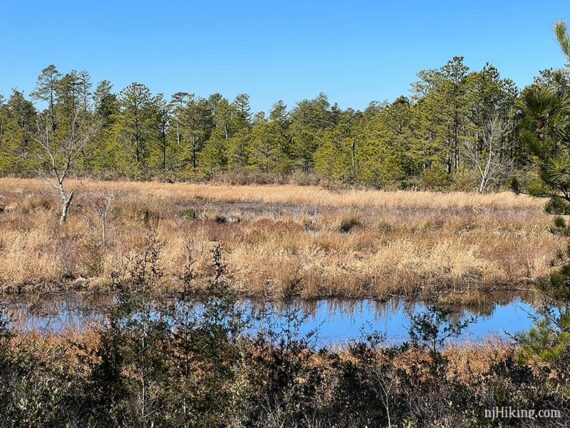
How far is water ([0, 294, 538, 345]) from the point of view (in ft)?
31.5

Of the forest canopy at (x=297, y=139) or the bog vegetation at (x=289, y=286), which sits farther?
the forest canopy at (x=297, y=139)

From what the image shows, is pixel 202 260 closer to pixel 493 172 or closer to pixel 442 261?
pixel 442 261

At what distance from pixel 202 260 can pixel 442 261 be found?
6.48m

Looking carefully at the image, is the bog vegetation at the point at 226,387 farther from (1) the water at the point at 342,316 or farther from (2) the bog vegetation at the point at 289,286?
(1) the water at the point at 342,316

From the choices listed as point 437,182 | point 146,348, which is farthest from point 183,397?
point 437,182

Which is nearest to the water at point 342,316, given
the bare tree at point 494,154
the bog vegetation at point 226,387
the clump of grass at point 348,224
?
the bog vegetation at point 226,387

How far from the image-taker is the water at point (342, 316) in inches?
378

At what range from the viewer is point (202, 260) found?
13242 mm

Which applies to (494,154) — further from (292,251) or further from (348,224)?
(292,251)

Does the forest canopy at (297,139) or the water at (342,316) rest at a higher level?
the forest canopy at (297,139)

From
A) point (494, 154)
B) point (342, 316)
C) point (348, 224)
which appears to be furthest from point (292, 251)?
point (494, 154)

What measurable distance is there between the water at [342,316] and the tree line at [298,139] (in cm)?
2959

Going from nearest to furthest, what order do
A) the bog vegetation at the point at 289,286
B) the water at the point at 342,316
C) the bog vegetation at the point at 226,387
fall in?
the bog vegetation at the point at 226,387 → the bog vegetation at the point at 289,286 → the water at the point at 342,316

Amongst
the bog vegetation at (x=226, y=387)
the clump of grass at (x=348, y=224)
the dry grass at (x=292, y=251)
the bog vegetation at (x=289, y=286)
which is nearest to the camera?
the bog vegetation at (x=226, y=387)
